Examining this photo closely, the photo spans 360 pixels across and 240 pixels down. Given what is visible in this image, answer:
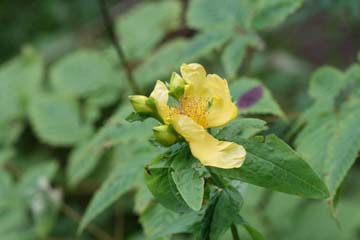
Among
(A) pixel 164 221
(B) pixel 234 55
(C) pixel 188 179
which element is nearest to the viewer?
(C) pixel 188 179

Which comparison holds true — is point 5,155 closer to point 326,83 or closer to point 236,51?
point 236,51

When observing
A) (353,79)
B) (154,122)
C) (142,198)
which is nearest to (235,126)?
(154,122)

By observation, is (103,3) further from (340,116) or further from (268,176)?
(268,176)

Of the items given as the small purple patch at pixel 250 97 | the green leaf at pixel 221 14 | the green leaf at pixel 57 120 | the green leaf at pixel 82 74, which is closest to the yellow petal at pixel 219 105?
the small purple patch at pixel 250 97

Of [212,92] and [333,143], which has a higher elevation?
[212,92]

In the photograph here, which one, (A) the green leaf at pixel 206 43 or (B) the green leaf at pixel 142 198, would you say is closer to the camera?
(B) the green leaf at pixel 142 198

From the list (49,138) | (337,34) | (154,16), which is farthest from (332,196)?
(337,34)

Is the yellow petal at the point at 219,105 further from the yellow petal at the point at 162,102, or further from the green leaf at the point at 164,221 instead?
the green leaf at the point at 164,221
